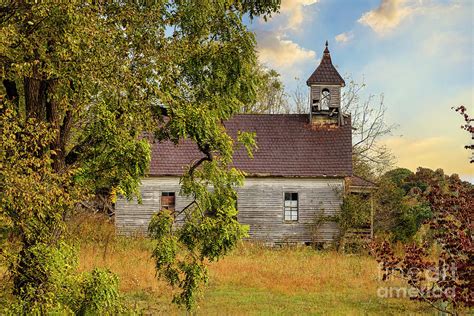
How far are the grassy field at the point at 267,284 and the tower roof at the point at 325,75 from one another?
418 inches

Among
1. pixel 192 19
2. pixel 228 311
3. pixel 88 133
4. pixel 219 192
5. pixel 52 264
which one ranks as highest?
pixel 192 19

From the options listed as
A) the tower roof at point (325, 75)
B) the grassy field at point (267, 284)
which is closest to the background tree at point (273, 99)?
the tower roof at point (325, 75)

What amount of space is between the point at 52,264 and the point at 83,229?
16903 millimetres

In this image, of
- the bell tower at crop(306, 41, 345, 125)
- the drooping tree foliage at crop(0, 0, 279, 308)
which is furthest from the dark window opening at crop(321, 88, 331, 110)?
the drooping tree foliage at crop(0, 0, 279, 308)

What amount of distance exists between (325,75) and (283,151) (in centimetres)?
505

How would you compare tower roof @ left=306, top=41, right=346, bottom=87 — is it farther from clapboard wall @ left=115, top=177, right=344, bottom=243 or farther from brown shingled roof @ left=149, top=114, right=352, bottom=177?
clapboard wall @ left=115, top=177, right=344, bottom=243

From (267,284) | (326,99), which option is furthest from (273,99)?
(267,284)

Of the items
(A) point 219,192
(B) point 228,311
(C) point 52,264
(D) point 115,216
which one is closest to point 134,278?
(B) point 228,311

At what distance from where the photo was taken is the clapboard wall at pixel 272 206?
29.2 m

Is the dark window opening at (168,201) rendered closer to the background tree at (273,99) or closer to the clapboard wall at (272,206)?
the clapboard wall at (272,206)

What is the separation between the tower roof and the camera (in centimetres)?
3180

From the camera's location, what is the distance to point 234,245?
11438mm

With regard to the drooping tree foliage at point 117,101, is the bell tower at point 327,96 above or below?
above

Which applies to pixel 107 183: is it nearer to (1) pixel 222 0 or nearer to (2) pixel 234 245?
(2) pixel 234 245
